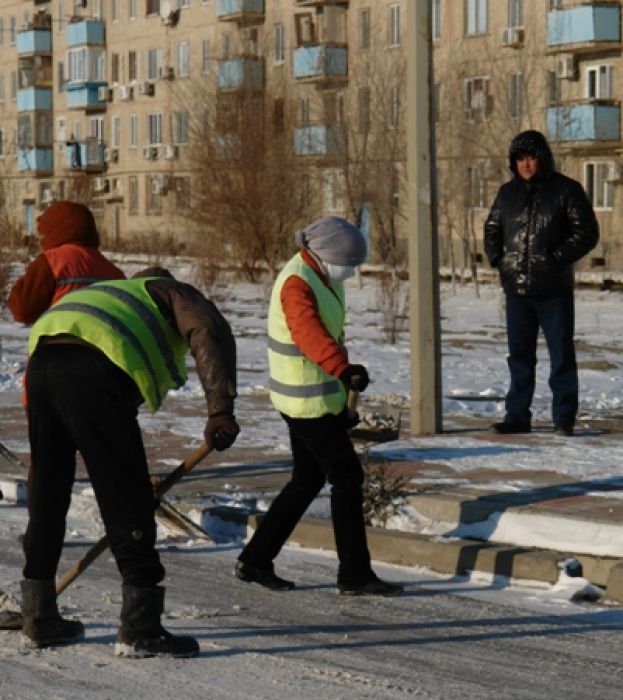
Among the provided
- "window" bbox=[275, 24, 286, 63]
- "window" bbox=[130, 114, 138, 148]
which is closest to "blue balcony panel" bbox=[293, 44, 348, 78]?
"window" bbox=[275, 24, 286, 63]

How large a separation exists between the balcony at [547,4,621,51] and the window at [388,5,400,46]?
7747 mm

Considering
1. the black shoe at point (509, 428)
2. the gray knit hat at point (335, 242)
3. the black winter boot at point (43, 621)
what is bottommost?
the black shoe at point (509, 428)

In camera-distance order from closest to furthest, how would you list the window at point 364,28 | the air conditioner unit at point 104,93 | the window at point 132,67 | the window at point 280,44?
the window at point 364,28
the window at point 280,44
the window at point 132,67
the air conditioner unit at point 104,93

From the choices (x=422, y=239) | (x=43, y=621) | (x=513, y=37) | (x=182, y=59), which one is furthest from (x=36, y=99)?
(x=43, y=621)

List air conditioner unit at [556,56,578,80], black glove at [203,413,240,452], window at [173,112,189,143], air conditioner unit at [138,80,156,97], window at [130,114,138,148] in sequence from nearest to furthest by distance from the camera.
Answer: black glove at [203,413,240,452], air conditioner unit at [556,56,578,80], window at [173,112,189,143], air conditioner unit at [138,80,156,97], window at [130,114,138,148]

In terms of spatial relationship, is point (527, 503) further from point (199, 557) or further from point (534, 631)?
point (534, 631)

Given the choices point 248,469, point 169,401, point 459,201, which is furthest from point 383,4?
point 248,469

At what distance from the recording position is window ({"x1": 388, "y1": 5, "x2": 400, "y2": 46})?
5341cm

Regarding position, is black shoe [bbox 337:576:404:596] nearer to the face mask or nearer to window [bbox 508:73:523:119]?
the face mask

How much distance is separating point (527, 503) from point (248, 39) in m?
51.7

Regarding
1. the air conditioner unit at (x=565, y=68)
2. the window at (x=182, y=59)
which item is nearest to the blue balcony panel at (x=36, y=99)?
the window at (x=182, y=59)

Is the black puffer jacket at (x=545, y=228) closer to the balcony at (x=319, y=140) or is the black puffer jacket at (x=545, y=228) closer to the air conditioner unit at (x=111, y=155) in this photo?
the balcony at (x=319, y=140)

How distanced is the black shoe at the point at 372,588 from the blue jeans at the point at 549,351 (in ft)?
15.9

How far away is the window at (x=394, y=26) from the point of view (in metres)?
53.4
